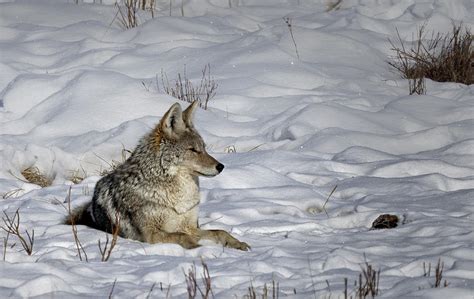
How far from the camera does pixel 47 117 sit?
994 centimetres

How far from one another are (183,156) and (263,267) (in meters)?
1.41

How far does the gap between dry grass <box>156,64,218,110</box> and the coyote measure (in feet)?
11.1

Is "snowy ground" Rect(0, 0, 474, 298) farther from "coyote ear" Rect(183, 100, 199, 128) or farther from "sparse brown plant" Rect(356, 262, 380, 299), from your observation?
"coyote ear" Rect(183, 100, 199, 128)

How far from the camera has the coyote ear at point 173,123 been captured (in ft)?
22.4

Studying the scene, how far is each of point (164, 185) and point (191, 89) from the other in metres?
4.08

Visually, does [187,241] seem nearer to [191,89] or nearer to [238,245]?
[238,245]

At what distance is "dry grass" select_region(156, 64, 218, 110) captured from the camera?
10398 millimetres

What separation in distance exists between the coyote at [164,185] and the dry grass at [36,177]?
76.3 inches

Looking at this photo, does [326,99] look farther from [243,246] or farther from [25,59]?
[243,246]

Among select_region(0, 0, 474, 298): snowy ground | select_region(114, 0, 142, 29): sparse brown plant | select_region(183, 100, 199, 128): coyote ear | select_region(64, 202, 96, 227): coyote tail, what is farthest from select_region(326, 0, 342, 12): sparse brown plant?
select_region(64, 202, 96, 227): coyote tail

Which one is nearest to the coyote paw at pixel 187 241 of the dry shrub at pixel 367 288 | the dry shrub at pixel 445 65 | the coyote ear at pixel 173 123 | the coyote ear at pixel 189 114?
the coyote ear at pixel 173 123

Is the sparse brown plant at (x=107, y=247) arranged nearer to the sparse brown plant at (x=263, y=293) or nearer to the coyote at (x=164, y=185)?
the coyote at (x=164, y=185)

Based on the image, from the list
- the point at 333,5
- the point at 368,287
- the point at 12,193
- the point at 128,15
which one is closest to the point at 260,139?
the point at 12,193

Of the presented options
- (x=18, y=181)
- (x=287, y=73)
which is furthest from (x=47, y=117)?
(x=287, y=73)
